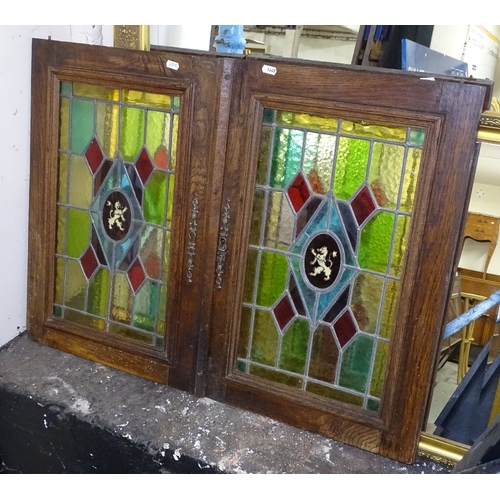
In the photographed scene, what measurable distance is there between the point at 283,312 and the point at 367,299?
182mm

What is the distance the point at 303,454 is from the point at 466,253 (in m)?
2.84

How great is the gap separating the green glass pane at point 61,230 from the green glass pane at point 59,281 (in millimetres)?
26

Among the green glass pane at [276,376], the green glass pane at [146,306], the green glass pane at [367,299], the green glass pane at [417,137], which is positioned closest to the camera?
the green glass pane at [417,137]

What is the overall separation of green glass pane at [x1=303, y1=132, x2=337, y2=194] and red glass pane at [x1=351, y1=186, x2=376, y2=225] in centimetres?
6

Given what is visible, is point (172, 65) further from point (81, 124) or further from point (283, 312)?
point (283, 312)

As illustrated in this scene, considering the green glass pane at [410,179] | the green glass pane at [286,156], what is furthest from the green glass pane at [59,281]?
the green glass pane at [410,179]

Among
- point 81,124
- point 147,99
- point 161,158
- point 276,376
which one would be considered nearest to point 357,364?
point 276,376

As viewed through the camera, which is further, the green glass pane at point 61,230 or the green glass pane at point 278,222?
the green glass pane at point 61,230

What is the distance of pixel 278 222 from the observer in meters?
1.17

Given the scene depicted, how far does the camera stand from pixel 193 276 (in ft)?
4.10

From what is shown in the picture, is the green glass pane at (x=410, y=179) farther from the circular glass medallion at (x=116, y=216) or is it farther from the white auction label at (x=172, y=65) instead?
the circular glass medallion at (x=116, y=216)

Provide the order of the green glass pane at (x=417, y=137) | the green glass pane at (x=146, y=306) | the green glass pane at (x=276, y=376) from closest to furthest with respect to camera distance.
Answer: the green glass pane at (x=417, y=137)
the green glass pane at (x=276, y=376)
the green glass pane at (x=146, y=306)

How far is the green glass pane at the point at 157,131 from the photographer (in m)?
1.23
